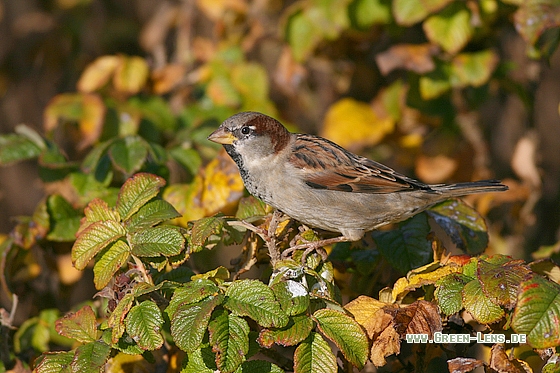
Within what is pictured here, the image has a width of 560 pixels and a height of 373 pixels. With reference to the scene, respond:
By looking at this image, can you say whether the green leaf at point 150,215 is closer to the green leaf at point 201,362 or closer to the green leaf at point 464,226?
the green leaf at point 201,362

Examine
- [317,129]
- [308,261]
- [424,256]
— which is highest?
[308,261]

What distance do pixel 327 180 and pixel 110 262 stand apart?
0.98 metres

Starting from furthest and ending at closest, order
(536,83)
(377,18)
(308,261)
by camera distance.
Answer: (536,83)
(377,18)
(308,261)

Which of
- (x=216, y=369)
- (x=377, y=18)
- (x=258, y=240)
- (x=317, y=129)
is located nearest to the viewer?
(x=216, y=369)

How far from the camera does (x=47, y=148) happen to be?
7.95 feet

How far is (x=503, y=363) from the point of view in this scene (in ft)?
4.74

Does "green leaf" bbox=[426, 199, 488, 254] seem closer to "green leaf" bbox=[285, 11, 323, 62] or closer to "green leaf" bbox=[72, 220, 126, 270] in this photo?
"green leaf" bbox=[72, 220, 126, 270]

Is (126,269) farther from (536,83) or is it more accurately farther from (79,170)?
(536,83)

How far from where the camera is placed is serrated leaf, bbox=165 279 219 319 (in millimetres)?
1428

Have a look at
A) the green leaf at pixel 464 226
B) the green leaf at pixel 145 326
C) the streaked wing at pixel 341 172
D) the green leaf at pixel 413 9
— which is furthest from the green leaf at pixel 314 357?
the green leaf at pixel 413 9

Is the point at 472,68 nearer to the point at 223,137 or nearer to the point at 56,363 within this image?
the point at 223,137

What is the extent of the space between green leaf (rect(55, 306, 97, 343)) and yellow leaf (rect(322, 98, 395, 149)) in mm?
1964

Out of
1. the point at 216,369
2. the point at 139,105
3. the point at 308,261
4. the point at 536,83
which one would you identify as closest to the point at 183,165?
the point at 139,105

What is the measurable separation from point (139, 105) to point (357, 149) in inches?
45.7
